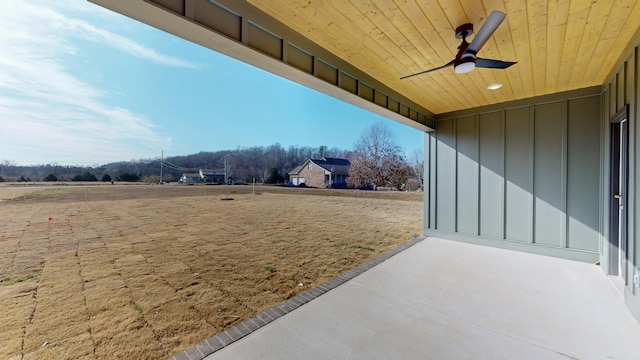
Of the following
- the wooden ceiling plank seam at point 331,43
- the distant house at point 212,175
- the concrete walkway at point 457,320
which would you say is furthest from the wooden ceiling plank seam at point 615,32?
the distant house at point 212,175

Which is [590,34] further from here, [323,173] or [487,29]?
[323,173]

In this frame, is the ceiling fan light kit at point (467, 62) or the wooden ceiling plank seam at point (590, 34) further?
the ceiling fan light kit at point (467, 62)

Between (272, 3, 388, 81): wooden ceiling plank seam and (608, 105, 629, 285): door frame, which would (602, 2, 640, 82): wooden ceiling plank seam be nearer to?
(608, 105, 629, 285): door frame

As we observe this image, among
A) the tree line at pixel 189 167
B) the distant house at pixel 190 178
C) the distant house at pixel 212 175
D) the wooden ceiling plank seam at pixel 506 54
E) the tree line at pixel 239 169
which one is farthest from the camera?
the distant house at pixel 212 175

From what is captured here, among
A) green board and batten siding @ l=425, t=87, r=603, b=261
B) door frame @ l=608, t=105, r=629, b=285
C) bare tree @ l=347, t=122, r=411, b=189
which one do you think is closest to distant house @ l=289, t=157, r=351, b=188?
bare tree @ l=347, t=122, r=411, b=189

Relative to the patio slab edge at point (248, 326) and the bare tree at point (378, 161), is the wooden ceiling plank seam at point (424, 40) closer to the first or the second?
the patio slab edge at point (248, 326)

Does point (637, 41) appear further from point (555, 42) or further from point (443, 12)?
point (443, 12)

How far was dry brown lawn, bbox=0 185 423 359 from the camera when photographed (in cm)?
205

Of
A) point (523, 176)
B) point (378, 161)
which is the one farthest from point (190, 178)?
point (523, 176)

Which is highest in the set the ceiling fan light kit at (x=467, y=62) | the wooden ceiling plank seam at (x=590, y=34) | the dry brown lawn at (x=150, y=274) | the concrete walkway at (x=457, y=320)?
the wooden ceiling plank seam at (x=590, y=34)

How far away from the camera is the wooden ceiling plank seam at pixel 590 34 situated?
1.83m

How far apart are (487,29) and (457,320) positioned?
8.01 feet

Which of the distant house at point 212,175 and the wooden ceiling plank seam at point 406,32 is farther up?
the wooden ceiling plank seam at point 406,32

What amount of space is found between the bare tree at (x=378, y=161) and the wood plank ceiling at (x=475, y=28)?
1584 cm
